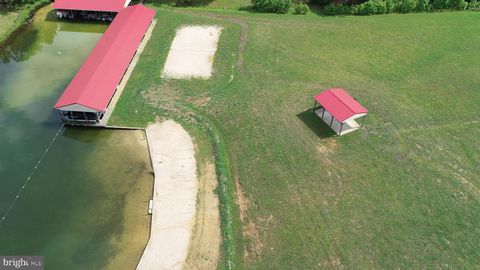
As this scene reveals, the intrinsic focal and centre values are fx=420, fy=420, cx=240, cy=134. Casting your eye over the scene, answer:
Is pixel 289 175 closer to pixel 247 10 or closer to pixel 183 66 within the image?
pixel 183 66

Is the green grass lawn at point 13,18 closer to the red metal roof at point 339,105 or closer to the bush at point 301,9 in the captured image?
the bush at point 301,9

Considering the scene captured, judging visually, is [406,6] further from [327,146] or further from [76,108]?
[76,108]

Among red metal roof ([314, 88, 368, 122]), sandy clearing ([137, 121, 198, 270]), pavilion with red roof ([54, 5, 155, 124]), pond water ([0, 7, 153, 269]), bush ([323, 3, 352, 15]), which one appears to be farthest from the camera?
bush ([323, 3, 352, 15])

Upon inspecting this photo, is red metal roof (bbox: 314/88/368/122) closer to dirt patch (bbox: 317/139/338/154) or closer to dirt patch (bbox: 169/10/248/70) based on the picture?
dirt patch (bbox: 317/139/338/154)

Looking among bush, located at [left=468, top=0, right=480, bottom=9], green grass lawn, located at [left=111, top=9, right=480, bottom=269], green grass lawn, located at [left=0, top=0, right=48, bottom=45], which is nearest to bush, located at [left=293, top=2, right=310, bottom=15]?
green grass lawn, located at [left=111, top=9, right=480, bottom=269]

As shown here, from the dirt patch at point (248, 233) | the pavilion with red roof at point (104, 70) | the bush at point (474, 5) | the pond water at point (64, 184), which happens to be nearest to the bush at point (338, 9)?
the bush at point (474, 5)

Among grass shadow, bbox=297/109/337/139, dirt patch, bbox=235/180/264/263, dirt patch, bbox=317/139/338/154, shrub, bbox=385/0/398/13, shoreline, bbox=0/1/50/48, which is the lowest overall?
dirt patch, bbox=235/180/264/263
